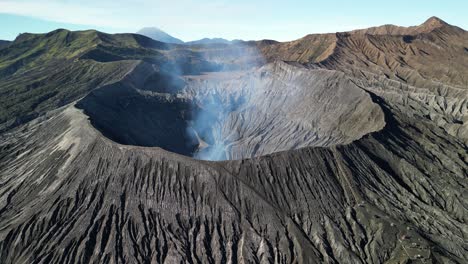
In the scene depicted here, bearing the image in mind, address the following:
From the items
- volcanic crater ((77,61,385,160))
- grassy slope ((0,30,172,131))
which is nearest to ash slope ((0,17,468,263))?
volcanic crater ((77,61,385,160))

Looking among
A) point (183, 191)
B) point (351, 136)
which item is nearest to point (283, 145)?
point (351, 136)

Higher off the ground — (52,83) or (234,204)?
(234,204)

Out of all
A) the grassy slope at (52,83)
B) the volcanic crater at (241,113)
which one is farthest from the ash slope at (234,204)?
the grassy slope at (52,83)

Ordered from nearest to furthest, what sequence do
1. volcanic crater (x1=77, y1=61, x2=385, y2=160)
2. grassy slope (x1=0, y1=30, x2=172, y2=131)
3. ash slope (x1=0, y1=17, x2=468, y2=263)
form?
ash slope (x1=0, y1=17, x2=468, y2=263), volcanic crater (x1=77, y1=61, x2=385, y2=160), grassy slope (x1=0, y1=30, x2=172, y2=131)

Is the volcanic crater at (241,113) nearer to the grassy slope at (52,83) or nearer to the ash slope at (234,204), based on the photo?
the ash slope at (234,204)

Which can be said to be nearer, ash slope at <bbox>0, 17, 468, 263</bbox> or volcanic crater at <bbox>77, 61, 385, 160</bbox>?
ash slope at <bbox>0, 17, 468, 263</bbox>

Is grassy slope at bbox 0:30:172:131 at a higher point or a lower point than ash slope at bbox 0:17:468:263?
lower

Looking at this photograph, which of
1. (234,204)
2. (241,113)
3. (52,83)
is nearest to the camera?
(234,204)

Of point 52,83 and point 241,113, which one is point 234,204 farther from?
point 52,83

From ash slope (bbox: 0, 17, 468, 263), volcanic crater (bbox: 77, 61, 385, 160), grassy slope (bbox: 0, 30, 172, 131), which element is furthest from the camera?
grassy slope (bbox: 0, 30, 172, 131)

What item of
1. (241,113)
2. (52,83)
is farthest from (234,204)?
(52,83)

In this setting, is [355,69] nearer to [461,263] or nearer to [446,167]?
[446,167]

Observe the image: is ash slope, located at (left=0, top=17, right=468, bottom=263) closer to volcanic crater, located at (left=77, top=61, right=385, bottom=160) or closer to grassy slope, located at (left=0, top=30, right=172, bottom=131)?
volcanic crater, located at (left=77, top=61, right=385, bottom=160)
